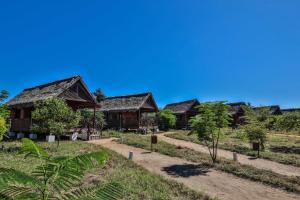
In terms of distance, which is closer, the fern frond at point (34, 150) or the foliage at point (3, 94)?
the fern frond at point (34, 150)

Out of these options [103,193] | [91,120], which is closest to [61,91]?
[91,120]

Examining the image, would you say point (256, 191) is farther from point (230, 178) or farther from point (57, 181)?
point (57, 181)

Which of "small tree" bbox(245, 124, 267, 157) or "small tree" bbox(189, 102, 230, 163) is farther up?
"small tree" bbox(189, 102, 230, 163)

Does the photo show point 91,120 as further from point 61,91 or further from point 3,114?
point 3,114

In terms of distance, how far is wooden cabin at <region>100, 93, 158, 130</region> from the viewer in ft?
105

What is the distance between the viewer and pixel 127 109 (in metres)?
31.4

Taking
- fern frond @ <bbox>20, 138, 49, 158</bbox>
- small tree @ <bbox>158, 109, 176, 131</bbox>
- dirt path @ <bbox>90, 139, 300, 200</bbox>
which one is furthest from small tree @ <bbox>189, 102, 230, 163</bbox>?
small tree @ <bbox>158, 109, 176, 131</bbox>

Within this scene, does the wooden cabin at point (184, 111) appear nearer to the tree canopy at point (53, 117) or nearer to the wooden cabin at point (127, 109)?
the wooden cabin at point (127, 109)

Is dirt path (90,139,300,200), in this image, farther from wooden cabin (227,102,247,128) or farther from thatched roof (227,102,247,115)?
thatched roof (227,102,247,115)

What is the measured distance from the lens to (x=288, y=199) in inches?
326

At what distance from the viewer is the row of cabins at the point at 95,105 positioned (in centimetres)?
2216

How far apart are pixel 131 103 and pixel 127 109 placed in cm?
159

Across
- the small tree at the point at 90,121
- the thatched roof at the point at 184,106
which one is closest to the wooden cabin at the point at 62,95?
the small tree at the point at 90,121

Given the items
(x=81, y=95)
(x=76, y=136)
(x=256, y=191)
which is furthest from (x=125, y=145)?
(x=256, y=191)
